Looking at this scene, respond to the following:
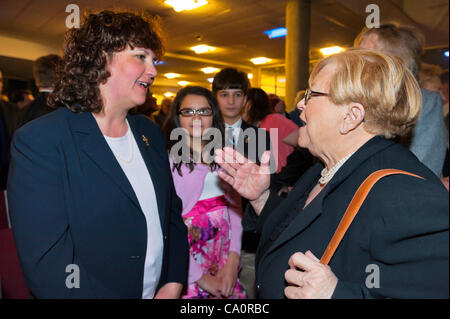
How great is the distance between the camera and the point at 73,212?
1050mm

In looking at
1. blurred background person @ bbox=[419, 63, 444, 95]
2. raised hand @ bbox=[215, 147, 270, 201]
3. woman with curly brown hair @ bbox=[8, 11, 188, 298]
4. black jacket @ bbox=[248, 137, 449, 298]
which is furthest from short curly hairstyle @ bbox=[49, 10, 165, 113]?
blurred background person @ bbox=[419, 63, 444, 95]

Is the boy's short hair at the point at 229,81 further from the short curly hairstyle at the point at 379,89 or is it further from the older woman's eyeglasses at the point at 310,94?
the short curly hairstyle at the point at 379,89

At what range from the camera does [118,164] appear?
1.16 meters

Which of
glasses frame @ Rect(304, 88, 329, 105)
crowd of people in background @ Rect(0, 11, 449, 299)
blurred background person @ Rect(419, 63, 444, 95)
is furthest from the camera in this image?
blurred background person @ Rect(419, 63, 444, 95)

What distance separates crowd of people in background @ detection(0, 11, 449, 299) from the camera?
2.64 feet

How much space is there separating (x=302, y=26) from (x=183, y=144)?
11.1ft

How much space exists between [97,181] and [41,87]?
1.71 m

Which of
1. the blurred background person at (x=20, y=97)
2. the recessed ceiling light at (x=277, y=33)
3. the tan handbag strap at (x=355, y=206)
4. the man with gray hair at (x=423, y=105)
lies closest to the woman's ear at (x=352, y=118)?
the tan handbag strap at (x=355, y=206)

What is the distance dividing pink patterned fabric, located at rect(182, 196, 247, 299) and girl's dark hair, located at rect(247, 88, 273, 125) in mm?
928

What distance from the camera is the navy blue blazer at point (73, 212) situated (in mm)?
983

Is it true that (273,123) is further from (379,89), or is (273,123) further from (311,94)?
(379,89)

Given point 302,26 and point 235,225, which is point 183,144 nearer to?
point 235,225

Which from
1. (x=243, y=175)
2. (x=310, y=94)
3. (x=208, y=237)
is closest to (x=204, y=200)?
(x=208, y=237)

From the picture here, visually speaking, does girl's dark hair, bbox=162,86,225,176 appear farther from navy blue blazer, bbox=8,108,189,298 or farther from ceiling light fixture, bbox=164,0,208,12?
navy blue blazer, bbox=8,108,189,298
